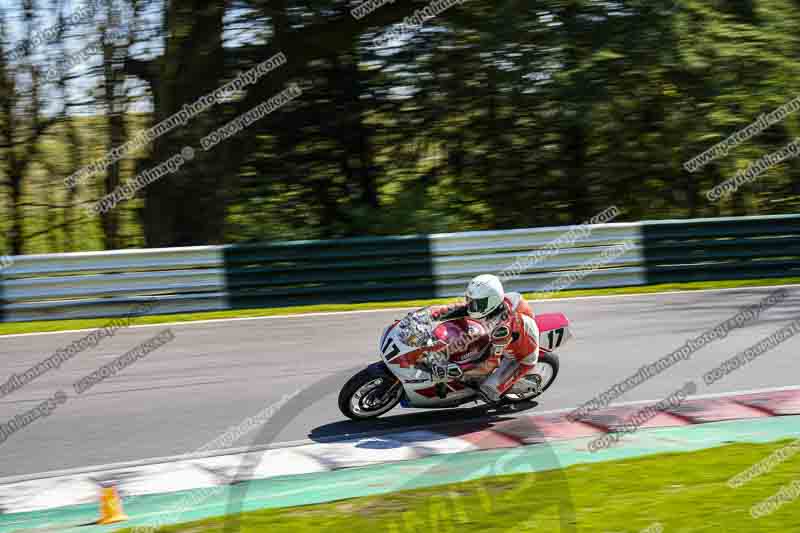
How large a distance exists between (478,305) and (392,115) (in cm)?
1183

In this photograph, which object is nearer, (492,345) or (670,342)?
(492,345)

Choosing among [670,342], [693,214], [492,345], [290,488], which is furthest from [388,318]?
[693,214]

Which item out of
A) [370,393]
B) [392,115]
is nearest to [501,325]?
[370,393]

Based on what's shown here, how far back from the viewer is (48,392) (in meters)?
9.95

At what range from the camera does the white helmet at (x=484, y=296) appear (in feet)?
28.2

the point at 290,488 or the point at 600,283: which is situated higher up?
the point at 290,488

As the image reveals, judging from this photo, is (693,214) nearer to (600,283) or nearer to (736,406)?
(600,283)

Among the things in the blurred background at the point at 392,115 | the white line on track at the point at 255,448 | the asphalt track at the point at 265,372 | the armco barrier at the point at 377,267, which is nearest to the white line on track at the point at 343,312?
the asphalt track at the point at 265,372

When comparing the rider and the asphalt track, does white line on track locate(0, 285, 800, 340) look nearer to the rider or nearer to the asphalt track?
the asphalt track

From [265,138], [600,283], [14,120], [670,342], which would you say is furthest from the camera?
[265,138]

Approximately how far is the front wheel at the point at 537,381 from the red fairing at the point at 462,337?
62 cm

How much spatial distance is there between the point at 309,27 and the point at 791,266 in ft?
31.0

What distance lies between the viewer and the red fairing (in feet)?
28.6

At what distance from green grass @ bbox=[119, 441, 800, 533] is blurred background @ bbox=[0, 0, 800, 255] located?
37.0 feet
